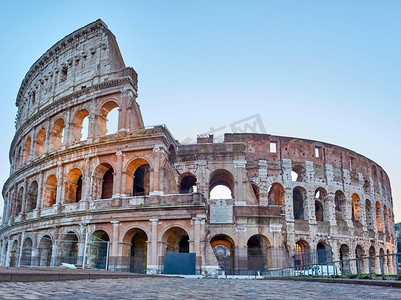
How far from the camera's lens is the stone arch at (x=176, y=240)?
21250mm

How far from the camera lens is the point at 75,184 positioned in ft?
81.3

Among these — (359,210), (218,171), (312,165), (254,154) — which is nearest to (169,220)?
(218,171)

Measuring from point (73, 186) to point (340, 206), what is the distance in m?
19.9

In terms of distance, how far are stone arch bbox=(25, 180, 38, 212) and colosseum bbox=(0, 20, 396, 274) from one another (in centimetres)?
7

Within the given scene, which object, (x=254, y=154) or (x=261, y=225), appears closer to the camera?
(x=261, y=225)

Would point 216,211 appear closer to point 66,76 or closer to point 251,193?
point 251,193

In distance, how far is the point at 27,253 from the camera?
2577 cm

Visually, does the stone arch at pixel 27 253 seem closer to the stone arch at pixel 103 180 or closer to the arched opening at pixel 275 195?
the stone arch at pixel 103 180

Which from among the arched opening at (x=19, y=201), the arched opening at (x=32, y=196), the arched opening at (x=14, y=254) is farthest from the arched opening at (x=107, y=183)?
the arched opening at (x=14, y=254)

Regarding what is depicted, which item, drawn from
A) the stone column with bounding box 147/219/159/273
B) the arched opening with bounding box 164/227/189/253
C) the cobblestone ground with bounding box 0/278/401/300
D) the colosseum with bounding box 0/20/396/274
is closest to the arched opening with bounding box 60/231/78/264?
the colosseum with bounding box 0/20/396/274

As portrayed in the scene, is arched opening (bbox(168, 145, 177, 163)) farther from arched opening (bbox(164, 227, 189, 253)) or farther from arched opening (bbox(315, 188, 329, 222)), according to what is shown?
arched opening (bbox(315, 188, 329, 222))

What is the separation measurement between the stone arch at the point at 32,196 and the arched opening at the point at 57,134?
308cm

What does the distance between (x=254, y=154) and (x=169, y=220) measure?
9808 millimetres

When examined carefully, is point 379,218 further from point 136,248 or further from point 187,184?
point 136,248
